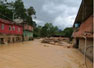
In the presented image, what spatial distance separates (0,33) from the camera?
70.2ft

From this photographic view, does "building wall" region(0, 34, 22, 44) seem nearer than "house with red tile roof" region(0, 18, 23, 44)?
Yes

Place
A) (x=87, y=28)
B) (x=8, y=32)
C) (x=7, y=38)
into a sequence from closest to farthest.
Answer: (x=87, y=28) < (x=7, y=38) < (x=8, y=32)

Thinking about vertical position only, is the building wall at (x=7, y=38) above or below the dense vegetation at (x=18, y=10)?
below

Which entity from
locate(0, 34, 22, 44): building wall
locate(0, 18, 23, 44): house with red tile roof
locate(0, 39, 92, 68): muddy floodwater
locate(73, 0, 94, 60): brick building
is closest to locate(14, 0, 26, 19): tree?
locate(0, 18, 23, 44): house with red tile roof

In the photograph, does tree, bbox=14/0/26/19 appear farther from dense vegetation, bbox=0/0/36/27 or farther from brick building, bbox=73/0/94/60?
brick building, bbox=73/0/94/60

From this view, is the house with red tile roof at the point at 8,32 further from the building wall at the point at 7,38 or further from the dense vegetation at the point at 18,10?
the dense vegetation at the point at 18,10

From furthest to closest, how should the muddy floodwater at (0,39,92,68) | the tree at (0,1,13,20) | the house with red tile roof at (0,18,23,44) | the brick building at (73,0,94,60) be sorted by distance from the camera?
the tree at (0,1,13,20), the house with red tile roof at (0,18,23,44), the brick building at (73,0,94,60), the muddy floodwater at (0,39,92,68)

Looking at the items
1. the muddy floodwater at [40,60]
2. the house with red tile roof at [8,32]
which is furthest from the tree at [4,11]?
the muddy floodwater at [40,60]

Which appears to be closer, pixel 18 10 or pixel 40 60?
pixel 40 60

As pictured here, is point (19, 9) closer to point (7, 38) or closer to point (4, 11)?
point (4, 11)

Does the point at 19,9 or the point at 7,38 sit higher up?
the point at 19,9

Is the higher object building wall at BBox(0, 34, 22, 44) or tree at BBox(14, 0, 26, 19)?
tree at BBox(14, 0, 26, 19)

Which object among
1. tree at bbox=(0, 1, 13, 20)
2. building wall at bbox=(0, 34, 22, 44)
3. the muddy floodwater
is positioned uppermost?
tree at bbox=(0, 1, 13, 20)

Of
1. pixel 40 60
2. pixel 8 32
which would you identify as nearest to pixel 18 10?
pixel 8 32
